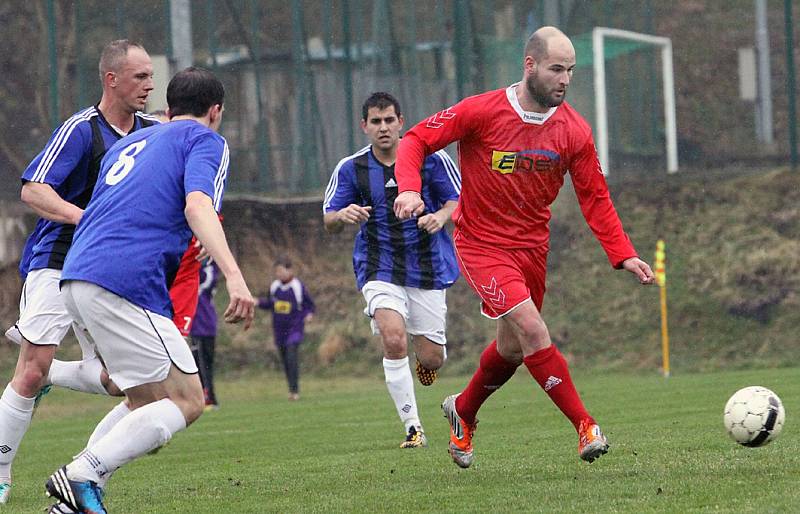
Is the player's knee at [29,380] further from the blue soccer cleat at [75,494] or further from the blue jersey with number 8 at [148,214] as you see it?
the blue soccer cleat at [75,494]

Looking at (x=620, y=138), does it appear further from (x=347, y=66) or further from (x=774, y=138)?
(x=347, y=66)

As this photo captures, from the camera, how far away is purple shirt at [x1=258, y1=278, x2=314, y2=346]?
62.8 feet

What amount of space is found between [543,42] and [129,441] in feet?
10.4

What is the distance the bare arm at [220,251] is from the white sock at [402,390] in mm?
4303

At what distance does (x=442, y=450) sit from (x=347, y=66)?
648 inches

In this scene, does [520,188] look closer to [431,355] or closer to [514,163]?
[514,163]

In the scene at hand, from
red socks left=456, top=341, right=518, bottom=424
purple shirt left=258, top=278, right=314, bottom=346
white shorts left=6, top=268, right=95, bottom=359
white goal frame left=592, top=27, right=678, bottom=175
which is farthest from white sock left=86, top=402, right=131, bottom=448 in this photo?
white goal frame left=592, top=27, right=678, bottom=175

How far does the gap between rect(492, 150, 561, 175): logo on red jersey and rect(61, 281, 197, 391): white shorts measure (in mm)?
2533

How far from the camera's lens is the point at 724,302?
21.5 meters

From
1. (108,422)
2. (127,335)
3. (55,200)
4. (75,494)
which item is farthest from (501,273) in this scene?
(75,494)

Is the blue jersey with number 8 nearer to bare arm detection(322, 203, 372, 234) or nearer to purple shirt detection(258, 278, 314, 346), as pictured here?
bare arm detection(322, 203, 372, 234)

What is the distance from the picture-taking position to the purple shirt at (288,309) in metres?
19.2

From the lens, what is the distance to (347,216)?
906 cm

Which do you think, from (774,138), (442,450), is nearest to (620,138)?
(774,138)
